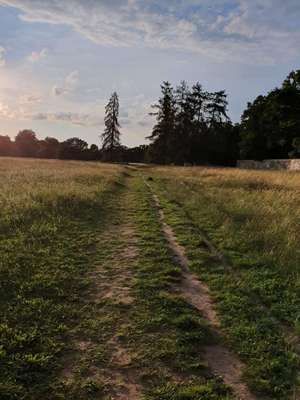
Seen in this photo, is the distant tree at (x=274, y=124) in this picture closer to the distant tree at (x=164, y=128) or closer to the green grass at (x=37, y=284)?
the distant tree at (x=164, y=128)

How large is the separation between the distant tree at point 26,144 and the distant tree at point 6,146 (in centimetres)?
192

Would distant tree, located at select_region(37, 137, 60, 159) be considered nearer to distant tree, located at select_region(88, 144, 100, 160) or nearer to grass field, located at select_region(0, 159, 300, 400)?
distant tree, located at select_region(88, 144, 100, 160)

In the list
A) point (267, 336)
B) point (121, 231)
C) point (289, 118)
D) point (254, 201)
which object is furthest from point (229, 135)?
point (267, 336)

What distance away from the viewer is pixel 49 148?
10856 cm

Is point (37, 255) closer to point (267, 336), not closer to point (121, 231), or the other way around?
point (121, 231)

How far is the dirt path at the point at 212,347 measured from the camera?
382 centimetres

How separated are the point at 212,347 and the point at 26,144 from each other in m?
117

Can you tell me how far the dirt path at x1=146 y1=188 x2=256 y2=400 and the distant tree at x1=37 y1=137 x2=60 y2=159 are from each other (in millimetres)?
102400

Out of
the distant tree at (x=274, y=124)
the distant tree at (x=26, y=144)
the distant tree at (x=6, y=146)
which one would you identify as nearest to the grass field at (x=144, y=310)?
the distant tree at (x=274, y=124)

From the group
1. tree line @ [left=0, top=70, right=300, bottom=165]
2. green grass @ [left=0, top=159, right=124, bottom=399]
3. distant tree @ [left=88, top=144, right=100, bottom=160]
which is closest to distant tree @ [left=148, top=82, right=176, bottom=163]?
tree line @ [left=0, top=70, right=300, bottom=165]

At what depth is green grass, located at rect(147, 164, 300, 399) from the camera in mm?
4223

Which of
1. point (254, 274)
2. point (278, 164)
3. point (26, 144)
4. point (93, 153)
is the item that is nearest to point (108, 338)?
point (254, 274)

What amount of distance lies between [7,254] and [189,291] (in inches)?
142

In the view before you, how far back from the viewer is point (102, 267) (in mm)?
7320
